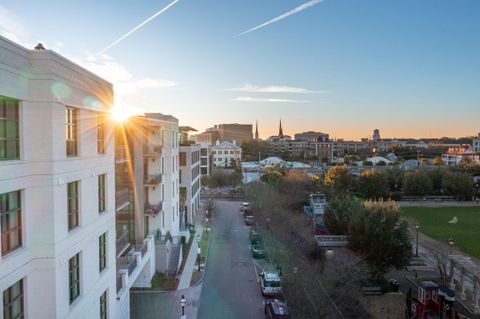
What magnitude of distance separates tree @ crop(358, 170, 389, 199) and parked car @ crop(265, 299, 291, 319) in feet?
113

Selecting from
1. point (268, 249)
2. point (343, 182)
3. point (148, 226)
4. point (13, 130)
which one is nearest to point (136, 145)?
point (148, 226)

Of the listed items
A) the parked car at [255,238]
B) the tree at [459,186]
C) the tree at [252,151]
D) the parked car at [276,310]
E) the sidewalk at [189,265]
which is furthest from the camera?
the tree at [252,151]

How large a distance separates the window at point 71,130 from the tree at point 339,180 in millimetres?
38402

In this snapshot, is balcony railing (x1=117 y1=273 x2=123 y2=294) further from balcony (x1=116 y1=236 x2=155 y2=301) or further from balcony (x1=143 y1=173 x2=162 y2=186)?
balcony (x1=143 y1=173 x2=162 y2=186)

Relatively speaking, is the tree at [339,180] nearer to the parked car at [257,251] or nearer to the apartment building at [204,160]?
the apartment building at [204,160]

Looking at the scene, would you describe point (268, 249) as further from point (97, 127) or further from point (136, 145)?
point (97, 127)

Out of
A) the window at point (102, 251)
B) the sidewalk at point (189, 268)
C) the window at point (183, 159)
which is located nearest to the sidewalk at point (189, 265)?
the sidewalk at point (189, 268)

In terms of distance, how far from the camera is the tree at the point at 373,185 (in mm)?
48344

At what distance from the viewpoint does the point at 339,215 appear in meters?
27.7

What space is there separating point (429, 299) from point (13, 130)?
16100 millimetres

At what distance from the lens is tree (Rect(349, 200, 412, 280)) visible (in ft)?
65.3

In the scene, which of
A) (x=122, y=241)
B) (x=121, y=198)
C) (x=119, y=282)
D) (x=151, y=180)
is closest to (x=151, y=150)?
(x=151, y=180)

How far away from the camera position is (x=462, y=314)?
1673 centimetres

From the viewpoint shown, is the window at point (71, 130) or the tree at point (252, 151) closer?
the window at point (71, 130)
